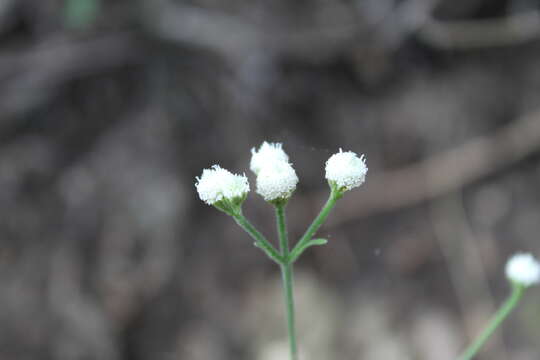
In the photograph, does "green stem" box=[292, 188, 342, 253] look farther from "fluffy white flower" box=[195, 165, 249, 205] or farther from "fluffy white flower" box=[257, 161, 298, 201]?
"fluffy white flower" box=[195, 165, 249, 205]

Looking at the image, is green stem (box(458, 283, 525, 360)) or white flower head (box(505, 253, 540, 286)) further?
white flower head (box(505, 253, 540, 286))

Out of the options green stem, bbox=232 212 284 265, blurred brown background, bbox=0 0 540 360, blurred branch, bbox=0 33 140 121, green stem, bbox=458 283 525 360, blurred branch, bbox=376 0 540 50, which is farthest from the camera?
blurred branch, bbox=0 33 140 121

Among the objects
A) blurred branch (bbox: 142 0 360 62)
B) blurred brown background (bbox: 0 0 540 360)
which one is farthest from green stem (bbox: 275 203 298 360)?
blurred branch (bbox: 142 0 360 62)

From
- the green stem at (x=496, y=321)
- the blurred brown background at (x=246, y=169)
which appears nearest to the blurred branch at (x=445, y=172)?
the blurred brown background at (x=246, y=169)

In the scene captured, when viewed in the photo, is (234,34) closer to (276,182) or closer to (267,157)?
(267,157)

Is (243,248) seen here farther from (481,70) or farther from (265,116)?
(481,70)

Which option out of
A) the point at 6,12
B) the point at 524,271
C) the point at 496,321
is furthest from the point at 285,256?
the point at 6,12
